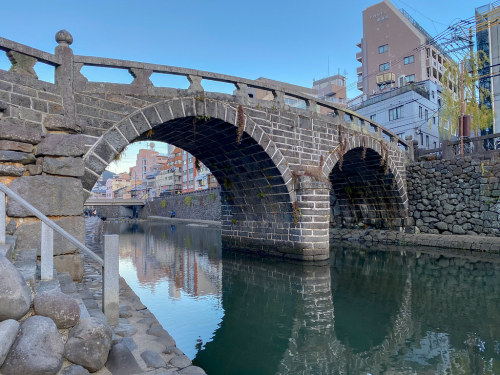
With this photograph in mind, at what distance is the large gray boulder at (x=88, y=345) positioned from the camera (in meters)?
2.76

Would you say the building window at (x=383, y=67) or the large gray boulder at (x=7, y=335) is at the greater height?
the building window at (x=383, y=67)

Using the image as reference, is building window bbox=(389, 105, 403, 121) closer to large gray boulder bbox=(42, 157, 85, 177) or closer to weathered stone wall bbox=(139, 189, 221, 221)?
weathered stone wall bbox=(139, 189, 221, 221)

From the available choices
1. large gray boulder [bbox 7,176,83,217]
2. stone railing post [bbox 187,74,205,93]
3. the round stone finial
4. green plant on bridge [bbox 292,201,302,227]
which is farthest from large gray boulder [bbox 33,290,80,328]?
green plant on bridge [bbox 292,201,302,227]

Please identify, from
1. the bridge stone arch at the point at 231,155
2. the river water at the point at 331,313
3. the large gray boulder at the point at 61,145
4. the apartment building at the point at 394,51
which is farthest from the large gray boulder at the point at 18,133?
the apartment building at the point at 394,51

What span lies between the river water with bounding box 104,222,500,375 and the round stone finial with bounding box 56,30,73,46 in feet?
19.6

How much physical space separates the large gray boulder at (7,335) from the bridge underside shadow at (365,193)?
1520 centimetres

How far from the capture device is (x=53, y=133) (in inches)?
257

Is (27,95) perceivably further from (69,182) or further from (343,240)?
(343,240)

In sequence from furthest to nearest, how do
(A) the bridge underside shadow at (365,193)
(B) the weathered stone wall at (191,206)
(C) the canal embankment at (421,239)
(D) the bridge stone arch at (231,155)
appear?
(B) the weathered stone wall at (191,206) < (A) the bridge underside shadow at (365,193) < (C) the canal embankment at (421,239) < (D) the bridge stone arch at (231,155)

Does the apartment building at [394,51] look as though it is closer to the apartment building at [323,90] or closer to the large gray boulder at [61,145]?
the apartment building at [323,90]

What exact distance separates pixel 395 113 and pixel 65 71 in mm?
29698

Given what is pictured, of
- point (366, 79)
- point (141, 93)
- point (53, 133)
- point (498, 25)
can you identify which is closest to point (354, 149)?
point (141, 93)

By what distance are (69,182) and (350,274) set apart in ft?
28.3

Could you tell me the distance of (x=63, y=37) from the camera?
768cm
